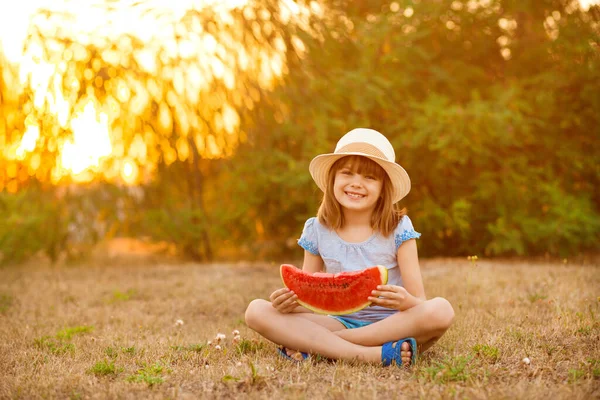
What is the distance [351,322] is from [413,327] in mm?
527

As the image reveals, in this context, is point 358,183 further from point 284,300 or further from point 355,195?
point 284,300

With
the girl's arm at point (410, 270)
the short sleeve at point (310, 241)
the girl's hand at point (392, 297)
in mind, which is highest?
the short sleeve at point (310, 241)

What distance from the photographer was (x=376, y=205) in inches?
173

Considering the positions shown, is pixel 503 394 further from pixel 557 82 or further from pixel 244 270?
pixel 557 82

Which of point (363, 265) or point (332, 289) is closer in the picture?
point (332, 289)

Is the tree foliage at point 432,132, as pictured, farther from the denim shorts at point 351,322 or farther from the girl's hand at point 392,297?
the girl's hand at point 392,297

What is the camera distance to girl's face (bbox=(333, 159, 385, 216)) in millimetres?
4223

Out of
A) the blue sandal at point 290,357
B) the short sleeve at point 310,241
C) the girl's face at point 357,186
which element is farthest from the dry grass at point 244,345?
the girl's face at point 357,186

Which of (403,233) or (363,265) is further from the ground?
(403,233)

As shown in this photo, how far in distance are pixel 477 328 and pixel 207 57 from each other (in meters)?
6.32

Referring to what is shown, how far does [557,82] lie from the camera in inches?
364

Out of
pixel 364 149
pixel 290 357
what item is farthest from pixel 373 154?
pixel 290 357

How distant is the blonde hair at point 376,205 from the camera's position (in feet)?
13.9

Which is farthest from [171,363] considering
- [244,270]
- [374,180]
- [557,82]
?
[557,82]
